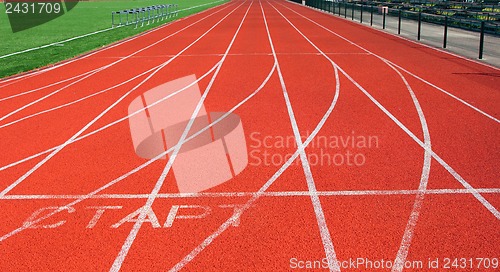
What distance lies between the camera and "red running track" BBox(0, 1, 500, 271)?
185 inches

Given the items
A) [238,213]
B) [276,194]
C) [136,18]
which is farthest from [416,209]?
[136,18]

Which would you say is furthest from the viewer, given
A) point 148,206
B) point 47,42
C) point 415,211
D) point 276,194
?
point 47,42

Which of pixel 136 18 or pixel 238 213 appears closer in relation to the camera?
pixel 238 213

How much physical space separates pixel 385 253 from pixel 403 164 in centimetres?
253

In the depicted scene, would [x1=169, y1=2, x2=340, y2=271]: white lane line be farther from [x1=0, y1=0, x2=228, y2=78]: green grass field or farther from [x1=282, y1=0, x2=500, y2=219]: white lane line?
[x1=0, y1=0, x2=228, y2=78]: green grass field

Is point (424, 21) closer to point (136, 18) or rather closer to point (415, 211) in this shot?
point (136, 18)

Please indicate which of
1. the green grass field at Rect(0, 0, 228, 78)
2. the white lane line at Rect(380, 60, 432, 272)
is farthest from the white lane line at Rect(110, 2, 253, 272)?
the green grass field at Rect(0, 0, 228, 78)

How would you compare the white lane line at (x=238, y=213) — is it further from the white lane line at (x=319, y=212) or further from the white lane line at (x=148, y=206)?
the white lane line at (x=148, y=206)

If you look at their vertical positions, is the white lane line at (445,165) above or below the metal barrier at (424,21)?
above

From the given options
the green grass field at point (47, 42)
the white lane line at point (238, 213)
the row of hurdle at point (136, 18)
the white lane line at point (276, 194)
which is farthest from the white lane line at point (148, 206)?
the row of hurdle at point (136, 18)

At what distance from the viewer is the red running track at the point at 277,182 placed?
4691 millimetres

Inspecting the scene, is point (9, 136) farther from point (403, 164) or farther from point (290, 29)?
point (290, 29)

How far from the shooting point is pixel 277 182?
6.36 metres

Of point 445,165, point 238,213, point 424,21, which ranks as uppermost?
point 238,213
